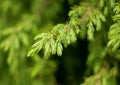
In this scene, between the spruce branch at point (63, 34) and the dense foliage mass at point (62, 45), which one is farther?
the dense foliage mass at point (62, 45)

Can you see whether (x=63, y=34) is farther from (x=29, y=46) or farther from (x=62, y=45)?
(x=29, y=46)

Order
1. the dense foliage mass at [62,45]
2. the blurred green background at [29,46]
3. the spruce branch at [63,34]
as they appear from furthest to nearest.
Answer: the blurred green background at [29,46] → the dense foliage mass at [62,45] → the spruce branch at [63,34]

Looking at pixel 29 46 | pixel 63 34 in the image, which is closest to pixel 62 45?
pixel 29 46

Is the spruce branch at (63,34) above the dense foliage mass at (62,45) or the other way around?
the other way around

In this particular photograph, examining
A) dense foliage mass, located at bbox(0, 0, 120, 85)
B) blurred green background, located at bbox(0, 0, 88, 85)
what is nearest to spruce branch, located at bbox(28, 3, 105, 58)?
dense foliage mass, located at bbox(0, 0, 120, 85)

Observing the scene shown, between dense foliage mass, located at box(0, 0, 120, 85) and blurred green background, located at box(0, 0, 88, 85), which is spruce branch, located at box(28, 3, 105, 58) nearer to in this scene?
dense foliage mass, located at box(0, 0, 120, 85)

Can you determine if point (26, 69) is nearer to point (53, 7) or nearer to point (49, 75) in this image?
point (49, 75)

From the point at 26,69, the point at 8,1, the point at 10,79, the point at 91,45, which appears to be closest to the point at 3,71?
the point at 10,79

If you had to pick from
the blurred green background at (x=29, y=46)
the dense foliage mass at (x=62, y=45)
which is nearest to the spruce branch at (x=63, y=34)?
the dense foliage mass at (x=62, y=45)

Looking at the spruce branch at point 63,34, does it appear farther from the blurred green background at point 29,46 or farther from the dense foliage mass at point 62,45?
the blurred green background at point 29,46
